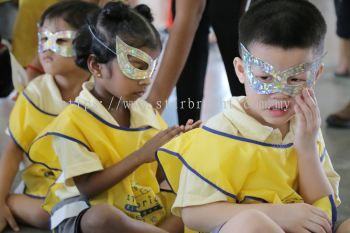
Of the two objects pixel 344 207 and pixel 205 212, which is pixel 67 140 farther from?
pixel 344 207

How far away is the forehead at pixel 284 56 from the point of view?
1.17 m

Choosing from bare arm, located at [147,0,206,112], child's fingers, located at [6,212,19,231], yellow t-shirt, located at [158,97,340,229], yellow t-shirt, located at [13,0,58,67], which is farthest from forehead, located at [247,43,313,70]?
yellow t-shirt, located at [13,0,58,67]

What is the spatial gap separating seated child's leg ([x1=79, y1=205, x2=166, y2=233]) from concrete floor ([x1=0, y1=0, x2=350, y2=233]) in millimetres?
389

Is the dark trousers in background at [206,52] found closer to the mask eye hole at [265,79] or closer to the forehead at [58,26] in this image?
the forehead at [58,26]

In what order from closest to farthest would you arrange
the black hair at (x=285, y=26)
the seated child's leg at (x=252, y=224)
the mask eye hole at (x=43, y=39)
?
1. the seated child's leg at (x=252, y=224)
2. the black hair at (x=285, y=26)
3. the mask eye hole at (x=43, y=39)

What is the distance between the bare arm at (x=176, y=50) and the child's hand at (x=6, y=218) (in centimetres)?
52

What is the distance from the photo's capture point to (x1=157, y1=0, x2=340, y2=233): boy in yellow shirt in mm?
1166

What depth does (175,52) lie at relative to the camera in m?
1.80

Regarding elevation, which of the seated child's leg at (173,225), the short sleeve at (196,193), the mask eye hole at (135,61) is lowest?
the seated child's leg at (173,225)

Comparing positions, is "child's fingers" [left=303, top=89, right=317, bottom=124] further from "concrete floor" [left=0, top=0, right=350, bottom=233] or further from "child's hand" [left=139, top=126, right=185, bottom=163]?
"concrete floor" [left=0, top=0, right=350, bottom=233]

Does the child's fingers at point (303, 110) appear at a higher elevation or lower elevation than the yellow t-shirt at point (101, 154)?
higher

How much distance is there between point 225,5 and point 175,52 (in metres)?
0.27

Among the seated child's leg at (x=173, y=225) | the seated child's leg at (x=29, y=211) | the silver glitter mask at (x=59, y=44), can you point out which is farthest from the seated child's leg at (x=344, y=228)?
the silver glitter mask at (x=59, y=44)

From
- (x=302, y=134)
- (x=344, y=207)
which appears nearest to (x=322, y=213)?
(x=302, y=134)
